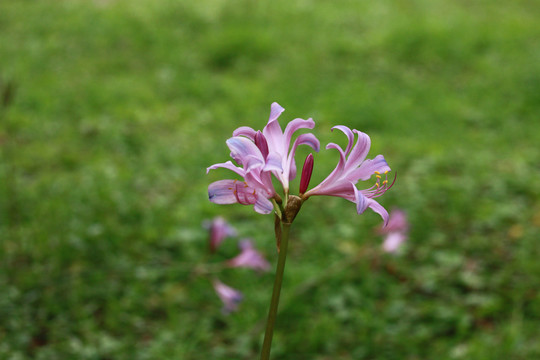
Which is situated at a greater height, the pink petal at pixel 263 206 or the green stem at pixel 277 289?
the pink petal at pixel 263 206

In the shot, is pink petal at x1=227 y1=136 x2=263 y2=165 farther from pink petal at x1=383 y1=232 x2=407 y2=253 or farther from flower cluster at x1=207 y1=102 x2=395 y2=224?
pink petal at x1=383 y1=232 x2=407 y2=253

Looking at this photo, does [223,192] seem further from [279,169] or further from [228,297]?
[228,297]

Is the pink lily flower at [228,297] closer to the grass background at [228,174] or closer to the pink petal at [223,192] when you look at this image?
the grass background at [228,174]

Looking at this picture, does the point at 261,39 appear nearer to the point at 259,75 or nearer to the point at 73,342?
the point at 259,75

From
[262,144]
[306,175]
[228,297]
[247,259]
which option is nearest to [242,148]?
[262,144]

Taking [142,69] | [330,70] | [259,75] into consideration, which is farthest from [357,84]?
[142,69]

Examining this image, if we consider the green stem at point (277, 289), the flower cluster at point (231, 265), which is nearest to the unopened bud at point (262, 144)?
the green stem at point (277, 289)
